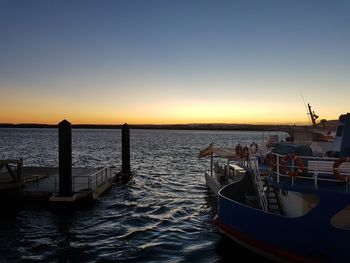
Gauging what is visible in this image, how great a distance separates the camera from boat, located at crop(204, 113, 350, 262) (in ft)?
35.5

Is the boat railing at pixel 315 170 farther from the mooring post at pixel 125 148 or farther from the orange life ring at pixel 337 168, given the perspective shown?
the mooring post at pixel 125 148

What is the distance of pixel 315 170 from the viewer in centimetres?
1156

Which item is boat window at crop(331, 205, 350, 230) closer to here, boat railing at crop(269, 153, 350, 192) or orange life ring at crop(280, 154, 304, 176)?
boat railing at crop(269, 153, 350, 192)

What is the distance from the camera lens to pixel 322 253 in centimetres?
1087

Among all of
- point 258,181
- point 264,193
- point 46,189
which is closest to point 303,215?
point 264,193

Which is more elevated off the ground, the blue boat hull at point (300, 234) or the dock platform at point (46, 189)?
the blue boat hull at point (300, 234)

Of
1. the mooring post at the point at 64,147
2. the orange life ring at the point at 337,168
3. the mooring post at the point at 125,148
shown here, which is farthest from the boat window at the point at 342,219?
the mooring post at the point at 125,148

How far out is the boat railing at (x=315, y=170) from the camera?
11.0 metres

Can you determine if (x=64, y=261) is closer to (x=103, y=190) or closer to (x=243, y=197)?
(x=243, y=197)

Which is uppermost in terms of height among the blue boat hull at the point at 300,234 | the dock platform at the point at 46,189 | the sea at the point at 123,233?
the blue boat hull at the point at 300,234

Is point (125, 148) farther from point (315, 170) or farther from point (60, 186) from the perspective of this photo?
point (315, 170)

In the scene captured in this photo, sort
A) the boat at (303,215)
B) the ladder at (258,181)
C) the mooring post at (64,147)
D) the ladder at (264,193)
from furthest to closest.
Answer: the mooring post at (64,147)
the ladder at (264,193)
the ladder at (258,181)
the boat at (303,215)

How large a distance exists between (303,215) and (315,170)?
57.8 inches

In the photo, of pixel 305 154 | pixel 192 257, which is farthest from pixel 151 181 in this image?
pixel 305 154
